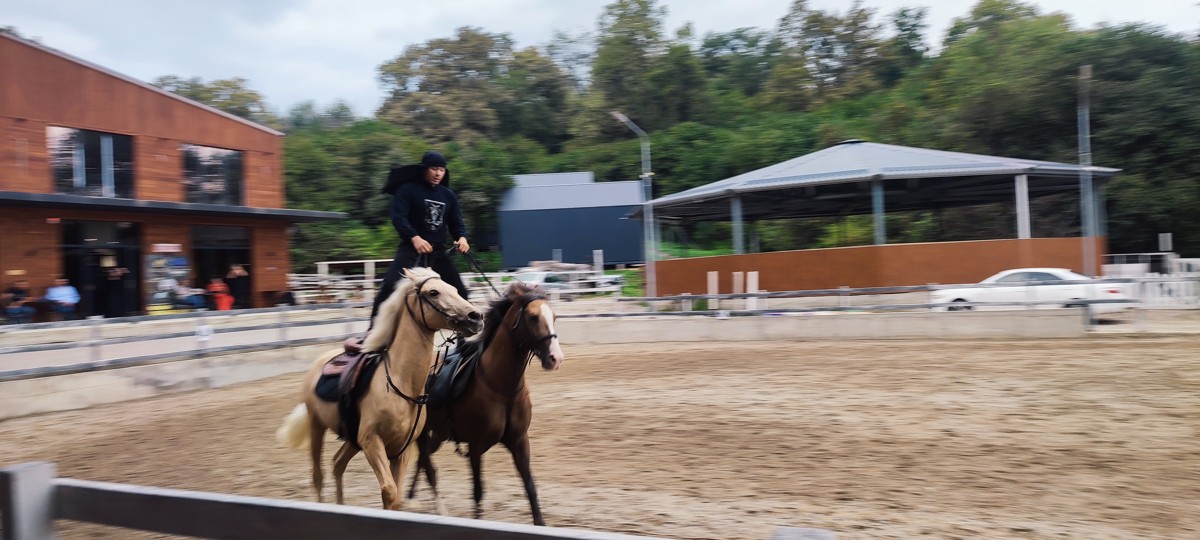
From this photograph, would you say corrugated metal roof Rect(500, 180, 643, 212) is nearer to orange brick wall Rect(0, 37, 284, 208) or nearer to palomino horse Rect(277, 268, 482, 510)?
orange brick wall Rect(0, 37, 284, 208)

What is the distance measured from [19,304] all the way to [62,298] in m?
1.41

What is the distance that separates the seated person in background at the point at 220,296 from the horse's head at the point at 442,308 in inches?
867

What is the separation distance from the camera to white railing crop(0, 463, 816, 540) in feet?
7.71

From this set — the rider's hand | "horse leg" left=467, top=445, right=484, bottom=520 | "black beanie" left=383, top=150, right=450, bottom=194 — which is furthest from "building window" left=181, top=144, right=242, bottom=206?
"horse leg" left=467, top=445, right=484, bottom=520

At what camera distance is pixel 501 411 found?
5250 millimetres

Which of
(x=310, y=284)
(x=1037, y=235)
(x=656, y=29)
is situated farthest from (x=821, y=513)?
(x=656, y=29)

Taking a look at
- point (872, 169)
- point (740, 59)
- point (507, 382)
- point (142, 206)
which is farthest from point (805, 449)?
point (740, 59)

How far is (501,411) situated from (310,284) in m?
30.5

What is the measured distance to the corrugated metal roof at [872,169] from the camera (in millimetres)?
22641

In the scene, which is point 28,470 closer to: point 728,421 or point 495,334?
point 495,334

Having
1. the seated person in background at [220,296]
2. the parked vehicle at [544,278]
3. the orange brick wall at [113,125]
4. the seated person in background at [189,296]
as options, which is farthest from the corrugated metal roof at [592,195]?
the seated person in background at [189,296]

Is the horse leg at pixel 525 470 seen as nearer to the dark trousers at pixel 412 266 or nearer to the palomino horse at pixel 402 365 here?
the palomino horse at pixel 402 365

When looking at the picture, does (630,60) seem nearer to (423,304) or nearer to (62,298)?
(62,298)

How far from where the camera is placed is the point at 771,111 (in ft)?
229
